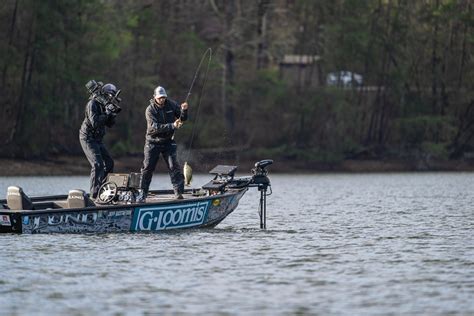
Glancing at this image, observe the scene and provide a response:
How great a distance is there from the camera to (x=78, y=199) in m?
21.1

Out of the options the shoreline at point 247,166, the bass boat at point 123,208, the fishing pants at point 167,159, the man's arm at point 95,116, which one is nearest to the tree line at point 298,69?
the shoreline at point 247,166

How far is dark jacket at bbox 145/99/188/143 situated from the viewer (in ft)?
72.3

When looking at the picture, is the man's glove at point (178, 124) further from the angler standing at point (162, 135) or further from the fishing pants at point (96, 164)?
the fishing pants at point (96, 164)

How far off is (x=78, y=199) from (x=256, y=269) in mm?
4209

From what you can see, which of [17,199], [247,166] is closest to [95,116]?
[17,199]

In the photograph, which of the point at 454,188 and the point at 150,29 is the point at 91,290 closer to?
the point at 454,188

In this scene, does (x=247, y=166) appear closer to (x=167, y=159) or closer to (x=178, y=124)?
(x=167, y=159)

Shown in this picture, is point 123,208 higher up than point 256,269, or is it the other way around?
point 123,208

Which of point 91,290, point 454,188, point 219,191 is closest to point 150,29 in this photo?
point 454,188

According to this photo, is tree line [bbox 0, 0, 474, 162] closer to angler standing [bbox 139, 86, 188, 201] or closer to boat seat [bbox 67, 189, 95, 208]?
angler standing [bbox 139, 86, 188, 201]

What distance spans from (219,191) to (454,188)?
21755mm

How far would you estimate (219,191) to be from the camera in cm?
2302

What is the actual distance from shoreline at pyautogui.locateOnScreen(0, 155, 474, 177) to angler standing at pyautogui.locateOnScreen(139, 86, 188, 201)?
94.7ft

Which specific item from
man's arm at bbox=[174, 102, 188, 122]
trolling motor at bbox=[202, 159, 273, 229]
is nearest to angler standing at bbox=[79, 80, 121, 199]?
man's arm at bbox=[174, 102, 188, 122]
